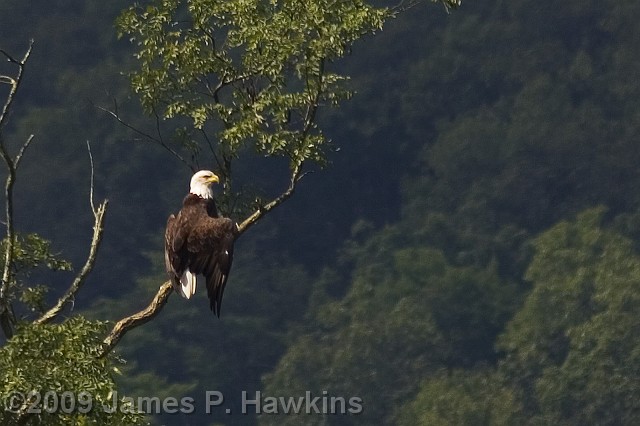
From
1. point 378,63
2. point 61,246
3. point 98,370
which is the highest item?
point 378,63

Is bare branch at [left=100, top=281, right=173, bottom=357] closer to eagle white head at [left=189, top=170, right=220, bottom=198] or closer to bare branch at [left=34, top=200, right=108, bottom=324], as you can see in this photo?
bare branch at [left=34, top=200, right=108, bottom=324]

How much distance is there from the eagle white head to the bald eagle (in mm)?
404

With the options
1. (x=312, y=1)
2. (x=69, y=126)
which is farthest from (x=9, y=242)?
(x=69, y=126)

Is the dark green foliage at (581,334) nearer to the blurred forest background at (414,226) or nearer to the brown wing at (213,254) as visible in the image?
the blurred forest background at (414,226)

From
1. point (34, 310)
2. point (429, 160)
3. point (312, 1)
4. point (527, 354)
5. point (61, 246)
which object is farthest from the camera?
point (429, 160)

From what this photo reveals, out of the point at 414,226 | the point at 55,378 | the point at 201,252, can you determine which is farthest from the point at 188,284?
the point at 414,226

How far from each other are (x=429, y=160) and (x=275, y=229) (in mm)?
6741

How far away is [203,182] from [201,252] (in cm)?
91

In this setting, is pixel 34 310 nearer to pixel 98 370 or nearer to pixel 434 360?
pixel 98 370

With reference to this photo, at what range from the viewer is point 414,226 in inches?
2672

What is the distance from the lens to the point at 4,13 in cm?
7294

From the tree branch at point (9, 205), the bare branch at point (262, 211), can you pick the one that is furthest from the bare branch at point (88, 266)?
the bare branch at point (262, 211)

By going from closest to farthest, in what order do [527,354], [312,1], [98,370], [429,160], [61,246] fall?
1. [98,370]
2. [312,1]
3. [527,354]
4. [61,246]
5. [429,160]

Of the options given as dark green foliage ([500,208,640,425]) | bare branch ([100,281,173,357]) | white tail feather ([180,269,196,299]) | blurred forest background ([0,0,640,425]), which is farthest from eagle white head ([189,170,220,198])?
dark green foliage ([500,208,640,425])
